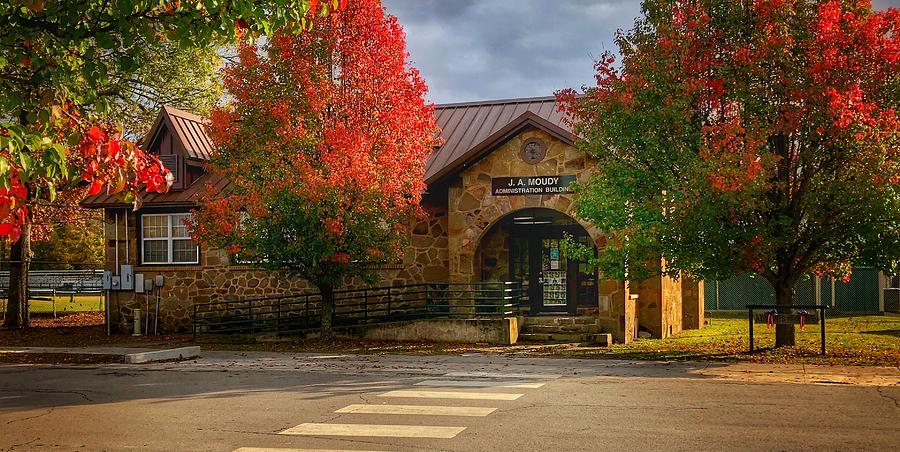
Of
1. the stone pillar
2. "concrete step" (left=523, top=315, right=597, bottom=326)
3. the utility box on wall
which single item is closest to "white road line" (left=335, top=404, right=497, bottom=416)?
"concrete step" (left=523, top=315, right=597, bottom=326)

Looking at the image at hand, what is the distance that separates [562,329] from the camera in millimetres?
22547

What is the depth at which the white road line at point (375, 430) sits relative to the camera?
963 cm

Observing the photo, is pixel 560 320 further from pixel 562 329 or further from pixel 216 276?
pixel 216 276

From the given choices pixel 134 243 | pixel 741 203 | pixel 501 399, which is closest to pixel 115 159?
pixel 501 399

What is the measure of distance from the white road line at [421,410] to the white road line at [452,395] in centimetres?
87

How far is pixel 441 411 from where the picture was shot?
36.7ft

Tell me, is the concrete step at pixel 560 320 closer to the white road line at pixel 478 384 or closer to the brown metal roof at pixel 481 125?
the brown metal roof at pixel 481 125

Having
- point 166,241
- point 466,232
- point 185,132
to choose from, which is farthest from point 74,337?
point 466,232

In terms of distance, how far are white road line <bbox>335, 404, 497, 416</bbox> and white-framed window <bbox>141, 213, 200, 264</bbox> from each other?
16414 millimetres

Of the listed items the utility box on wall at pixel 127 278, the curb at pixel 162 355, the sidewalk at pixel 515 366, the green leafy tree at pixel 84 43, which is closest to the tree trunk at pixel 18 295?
the utility box on wall at pixel 127 278

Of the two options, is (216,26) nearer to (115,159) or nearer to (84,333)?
(115,159)

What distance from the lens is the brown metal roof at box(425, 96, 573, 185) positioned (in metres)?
22.8

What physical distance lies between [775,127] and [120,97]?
22550mm

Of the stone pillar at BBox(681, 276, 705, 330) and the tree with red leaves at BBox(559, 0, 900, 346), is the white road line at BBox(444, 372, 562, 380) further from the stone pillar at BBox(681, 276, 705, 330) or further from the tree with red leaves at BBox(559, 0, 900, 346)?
the stone pillar at BBox(681, 276, 705, 330)
